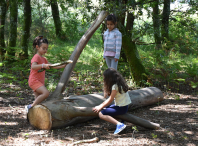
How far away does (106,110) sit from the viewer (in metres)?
3.86

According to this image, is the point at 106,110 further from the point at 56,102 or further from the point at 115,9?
the point at 115,9

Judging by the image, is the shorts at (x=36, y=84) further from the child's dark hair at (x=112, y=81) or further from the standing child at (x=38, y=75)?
the child's dark hair at (x=112, y=81)

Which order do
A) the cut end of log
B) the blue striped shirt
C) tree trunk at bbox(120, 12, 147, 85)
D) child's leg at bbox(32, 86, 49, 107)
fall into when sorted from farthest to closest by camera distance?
1. tree trunk at bbox(120, 12, 147, 85)
2. the blue striped shirt
3. child's leg at bbox(32, 86, 49, 107)
4. the cut end of log

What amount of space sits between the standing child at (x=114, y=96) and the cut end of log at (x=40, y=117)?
0.87 m

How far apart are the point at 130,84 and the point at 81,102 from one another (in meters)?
3.25

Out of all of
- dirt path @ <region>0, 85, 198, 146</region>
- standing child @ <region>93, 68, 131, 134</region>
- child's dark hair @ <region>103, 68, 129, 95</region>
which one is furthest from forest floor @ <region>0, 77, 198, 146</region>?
child's dark hair @ <region>103, 68, 129, 95</region>

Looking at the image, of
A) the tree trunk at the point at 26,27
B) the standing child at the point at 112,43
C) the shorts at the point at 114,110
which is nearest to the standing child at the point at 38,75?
the shorts at the point at 114,110

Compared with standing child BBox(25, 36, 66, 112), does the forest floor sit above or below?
below

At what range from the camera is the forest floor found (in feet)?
11.0

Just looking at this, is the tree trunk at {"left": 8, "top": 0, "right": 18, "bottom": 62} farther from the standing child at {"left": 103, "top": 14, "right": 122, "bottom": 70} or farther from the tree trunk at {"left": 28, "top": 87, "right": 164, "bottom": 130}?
the tree trunk at {"left": 28, "top": 87, "right": 164, "bottom": 130}

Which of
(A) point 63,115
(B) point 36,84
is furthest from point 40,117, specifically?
(B) point 36,84

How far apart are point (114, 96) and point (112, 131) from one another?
2.38 ft

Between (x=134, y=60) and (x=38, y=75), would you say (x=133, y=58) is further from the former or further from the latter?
(x=38, y=75)

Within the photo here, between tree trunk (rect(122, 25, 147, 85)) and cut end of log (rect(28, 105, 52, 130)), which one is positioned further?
tree trunk (rect(122, 25, 147, 85))
